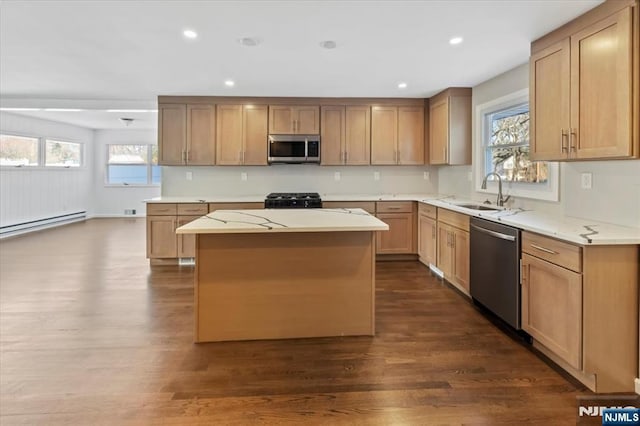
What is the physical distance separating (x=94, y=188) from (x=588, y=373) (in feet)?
37.3

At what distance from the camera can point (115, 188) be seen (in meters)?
10.3

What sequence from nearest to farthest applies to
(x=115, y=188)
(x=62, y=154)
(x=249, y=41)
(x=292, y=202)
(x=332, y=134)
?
1. (x=249, y=41)
2. (x=292, y=202)
3. (x=332, y=134)
4. (x=62, y=154)
5. (x=115, y=188)

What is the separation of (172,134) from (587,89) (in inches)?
188

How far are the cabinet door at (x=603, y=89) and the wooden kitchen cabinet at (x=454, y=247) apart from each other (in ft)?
4.46

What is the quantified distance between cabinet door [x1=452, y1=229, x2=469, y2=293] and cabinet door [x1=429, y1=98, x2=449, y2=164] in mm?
1421

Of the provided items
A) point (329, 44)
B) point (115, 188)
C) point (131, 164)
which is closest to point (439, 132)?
point (329, 44)

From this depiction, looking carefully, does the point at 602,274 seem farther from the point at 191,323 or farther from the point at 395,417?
the point at 191,323

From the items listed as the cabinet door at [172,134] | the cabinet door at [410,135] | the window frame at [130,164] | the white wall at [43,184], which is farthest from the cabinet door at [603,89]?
the window frame at [130,164]

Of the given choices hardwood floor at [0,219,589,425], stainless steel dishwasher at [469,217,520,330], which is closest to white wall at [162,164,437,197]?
hardwood floor at [0,219,589,425]

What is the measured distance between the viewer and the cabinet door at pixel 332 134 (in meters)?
5.44

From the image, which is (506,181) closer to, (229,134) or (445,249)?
(445,249)

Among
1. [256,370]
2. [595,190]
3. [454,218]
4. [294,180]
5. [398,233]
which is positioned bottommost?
[256,370]

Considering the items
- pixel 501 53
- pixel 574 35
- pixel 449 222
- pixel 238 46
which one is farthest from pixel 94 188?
pixel 574 35

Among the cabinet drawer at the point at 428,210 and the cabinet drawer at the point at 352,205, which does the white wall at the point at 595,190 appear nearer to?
the cabinet drawer at the point at 428,210
